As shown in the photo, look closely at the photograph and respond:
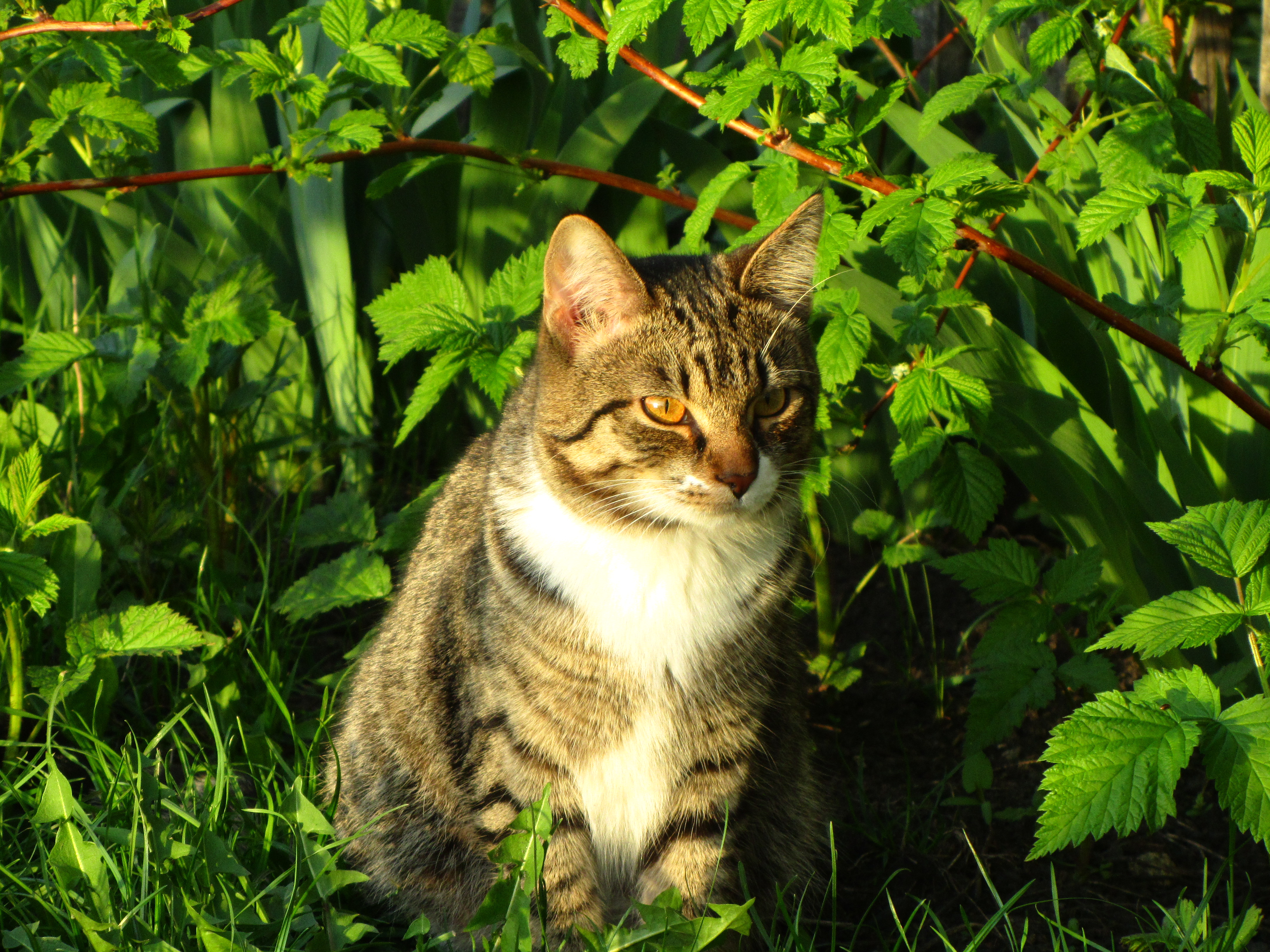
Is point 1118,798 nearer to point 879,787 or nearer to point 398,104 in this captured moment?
point 879,787

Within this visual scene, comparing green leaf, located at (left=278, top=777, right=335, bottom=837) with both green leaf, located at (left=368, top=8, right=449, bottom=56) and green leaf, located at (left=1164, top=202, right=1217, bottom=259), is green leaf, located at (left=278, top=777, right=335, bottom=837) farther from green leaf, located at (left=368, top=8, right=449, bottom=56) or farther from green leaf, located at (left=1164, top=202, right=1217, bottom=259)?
green leaf, located at (left=1164, top=202, right=1217, bottom=259)

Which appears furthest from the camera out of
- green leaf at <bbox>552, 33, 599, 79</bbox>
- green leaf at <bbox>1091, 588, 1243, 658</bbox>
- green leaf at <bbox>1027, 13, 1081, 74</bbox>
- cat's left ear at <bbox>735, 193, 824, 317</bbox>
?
green leaf at <bbox>552, 33, 599, 79</bbox>

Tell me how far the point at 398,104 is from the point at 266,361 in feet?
3.88

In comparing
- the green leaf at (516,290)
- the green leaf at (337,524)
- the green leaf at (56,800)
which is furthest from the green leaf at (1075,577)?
the green leaf at (56,800)

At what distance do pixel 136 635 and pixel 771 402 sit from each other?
131cm

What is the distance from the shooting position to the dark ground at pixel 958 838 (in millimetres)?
2246

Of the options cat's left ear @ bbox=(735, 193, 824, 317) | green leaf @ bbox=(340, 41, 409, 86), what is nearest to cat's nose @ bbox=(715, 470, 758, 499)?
cat's left ear @ bbox=(735, 193, 824, 317)

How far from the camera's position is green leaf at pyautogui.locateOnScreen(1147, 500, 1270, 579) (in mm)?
1684

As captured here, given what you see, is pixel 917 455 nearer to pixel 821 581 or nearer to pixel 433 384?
pixel 821 581

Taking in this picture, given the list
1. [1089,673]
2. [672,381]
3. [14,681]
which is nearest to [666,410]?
[672,381]

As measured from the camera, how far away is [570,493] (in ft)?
6.54

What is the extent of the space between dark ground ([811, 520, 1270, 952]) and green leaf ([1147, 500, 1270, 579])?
1.71 feet

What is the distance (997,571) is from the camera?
224cm

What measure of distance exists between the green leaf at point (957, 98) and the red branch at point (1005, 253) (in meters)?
0.18
